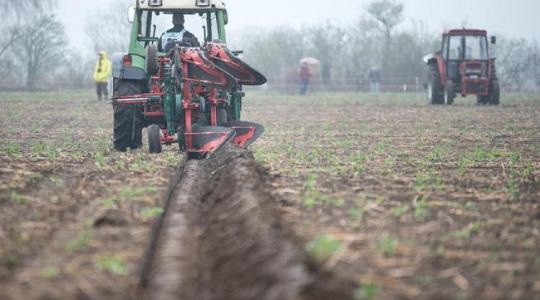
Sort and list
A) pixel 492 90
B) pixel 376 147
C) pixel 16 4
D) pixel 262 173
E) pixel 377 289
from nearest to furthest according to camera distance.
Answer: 1. pixel 377 289
2. pixel 262 173
3. pixel 376 147
4. pixel 492 90
5. pixel 16 4

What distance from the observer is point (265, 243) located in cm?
483

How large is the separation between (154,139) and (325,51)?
4565 centimetres

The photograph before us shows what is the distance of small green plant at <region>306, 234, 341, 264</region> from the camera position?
457cm

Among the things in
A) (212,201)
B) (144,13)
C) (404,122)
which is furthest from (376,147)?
(404,122)

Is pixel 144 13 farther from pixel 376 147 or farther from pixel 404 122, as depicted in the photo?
pixel 404 122

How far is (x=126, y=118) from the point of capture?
1112cm

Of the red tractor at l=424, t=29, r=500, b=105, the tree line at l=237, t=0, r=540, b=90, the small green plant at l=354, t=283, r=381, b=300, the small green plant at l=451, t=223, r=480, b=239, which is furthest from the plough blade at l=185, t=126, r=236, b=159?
the tree line at l=237, t=0, r=540, b=90

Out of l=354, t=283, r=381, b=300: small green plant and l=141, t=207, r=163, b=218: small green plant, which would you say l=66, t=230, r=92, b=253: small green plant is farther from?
l=354, t=283, r=381, b=300: small green plant

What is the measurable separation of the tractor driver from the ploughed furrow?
4510mm

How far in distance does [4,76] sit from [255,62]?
1852 cm

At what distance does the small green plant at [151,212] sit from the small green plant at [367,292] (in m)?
2.26

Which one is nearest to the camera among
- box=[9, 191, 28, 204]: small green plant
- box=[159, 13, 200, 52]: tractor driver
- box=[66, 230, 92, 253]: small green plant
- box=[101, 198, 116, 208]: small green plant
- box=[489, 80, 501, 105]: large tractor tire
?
box=[66, 230, 92, 253]: small green plant

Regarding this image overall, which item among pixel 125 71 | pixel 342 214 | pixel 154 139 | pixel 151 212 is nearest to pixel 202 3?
pixel 125 71

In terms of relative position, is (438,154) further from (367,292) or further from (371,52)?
(371,52)
